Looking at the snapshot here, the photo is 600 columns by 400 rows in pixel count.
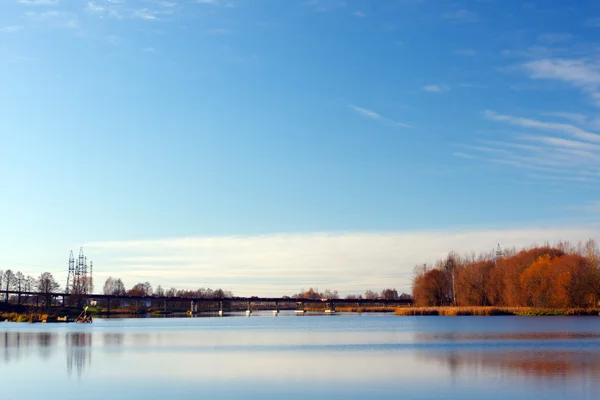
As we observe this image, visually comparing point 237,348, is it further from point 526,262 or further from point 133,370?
point 526,262

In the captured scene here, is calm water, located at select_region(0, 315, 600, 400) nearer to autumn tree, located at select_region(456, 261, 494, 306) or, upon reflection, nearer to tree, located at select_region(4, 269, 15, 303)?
autumn tree, located at select_region(456, 261, 494, 306)

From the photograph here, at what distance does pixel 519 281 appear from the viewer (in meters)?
109

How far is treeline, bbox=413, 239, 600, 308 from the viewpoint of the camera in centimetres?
9931

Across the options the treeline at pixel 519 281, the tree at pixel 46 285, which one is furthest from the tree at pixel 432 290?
the tree at pixel 46 285

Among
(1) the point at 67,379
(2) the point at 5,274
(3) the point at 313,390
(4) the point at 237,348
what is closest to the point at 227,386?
(3) the point at 313,390

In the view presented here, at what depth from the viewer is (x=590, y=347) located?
41.2 m

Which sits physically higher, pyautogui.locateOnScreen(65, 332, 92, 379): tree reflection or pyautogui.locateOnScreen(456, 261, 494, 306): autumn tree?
pyautogui.locateOnScreen(456, 261, 494, 306): autumn tree

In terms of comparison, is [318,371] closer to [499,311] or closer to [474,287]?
[499,311]

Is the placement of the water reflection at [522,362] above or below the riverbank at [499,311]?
above

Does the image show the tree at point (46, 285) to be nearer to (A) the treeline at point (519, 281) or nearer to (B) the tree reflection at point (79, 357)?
(A) the treeline at point (519, 281)

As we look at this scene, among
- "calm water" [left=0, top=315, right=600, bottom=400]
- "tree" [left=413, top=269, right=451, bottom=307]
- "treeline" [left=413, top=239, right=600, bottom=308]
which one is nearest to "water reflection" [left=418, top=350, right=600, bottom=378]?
"calm water" [left=0, top=315, right=600, bottom=400]

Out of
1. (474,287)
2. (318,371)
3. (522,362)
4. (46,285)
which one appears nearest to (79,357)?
(318,371)

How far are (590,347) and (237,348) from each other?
926 inches

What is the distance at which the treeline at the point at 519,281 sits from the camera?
9931cm
